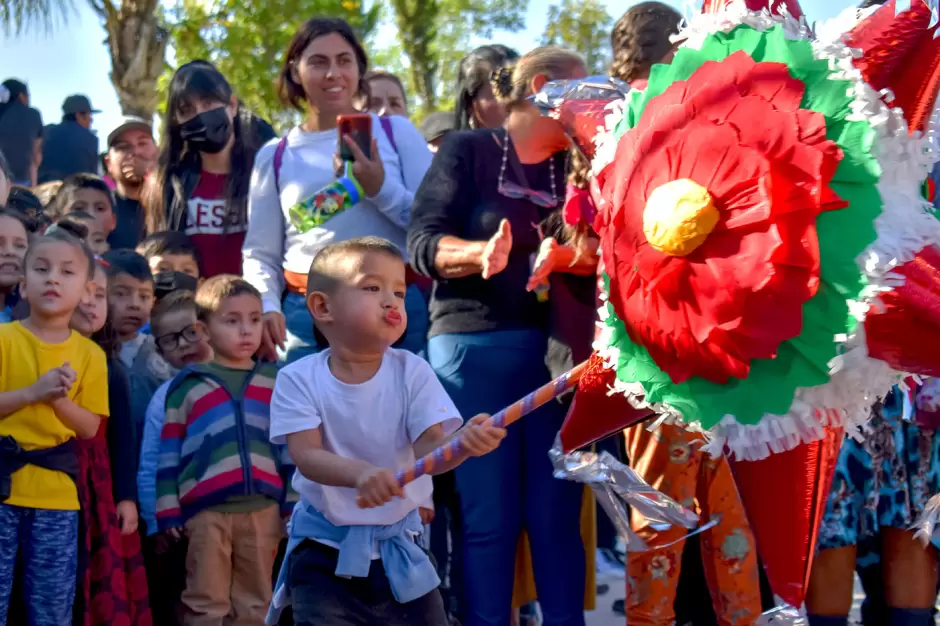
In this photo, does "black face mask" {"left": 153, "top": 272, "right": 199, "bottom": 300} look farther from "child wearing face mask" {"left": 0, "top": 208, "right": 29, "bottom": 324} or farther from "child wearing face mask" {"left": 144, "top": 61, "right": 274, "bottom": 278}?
"child wearing face mask" {"left": 0, "top": 208, "right": 29, "bottom": 324}

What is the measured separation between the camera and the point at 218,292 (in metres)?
3.57

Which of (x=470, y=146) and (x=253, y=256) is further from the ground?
(x=470, y=146)

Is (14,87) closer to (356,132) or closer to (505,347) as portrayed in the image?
(356,132)

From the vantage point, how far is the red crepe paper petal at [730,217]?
1962mm

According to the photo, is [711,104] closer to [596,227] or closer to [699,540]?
[596,227]

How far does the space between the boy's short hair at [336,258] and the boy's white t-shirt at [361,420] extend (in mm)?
183

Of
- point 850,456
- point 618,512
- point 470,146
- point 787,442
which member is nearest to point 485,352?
point 470,146

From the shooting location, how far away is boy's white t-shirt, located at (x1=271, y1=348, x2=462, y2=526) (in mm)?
2588

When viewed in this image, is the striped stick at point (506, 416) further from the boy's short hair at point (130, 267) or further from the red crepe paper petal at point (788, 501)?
the boy's short hair at point (130, 267)

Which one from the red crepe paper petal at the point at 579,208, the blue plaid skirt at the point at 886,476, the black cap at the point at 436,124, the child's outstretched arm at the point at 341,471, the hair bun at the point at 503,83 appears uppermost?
the hair bun at the point at 503,83

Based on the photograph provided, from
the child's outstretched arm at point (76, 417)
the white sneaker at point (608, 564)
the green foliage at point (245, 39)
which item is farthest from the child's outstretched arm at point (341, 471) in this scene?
the green foliage at point (245, 39)

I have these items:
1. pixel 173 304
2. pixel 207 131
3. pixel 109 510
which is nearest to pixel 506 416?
pixel 109 510

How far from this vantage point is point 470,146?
3.34 metres

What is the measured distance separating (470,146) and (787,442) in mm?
1536
